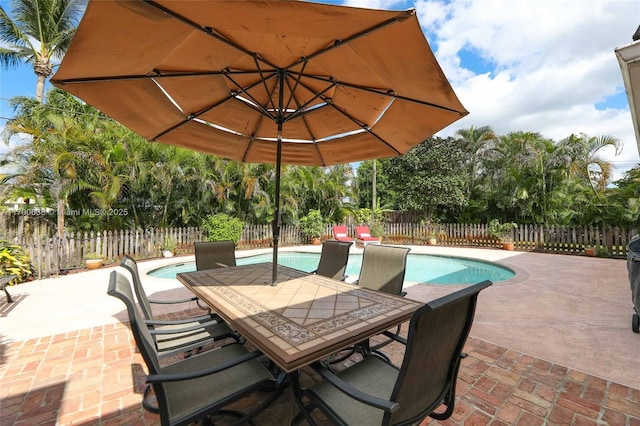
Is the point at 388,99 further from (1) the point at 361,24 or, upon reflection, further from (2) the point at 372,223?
(2) the point at 372,223

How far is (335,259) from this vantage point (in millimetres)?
3760

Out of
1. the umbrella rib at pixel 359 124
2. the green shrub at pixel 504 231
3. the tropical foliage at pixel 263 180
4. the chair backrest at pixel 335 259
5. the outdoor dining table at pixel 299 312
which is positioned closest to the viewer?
the outdoor dining table at pixel 299 312

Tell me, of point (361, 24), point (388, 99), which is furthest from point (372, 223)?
point (361, 24)

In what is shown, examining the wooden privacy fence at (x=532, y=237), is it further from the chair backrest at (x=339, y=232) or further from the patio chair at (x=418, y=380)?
the patio chair at (x=418, y=380)

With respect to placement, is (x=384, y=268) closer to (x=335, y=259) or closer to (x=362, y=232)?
(x=335, y=259)

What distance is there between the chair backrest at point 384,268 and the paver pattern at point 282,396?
637mm

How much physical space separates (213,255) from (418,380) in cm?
342

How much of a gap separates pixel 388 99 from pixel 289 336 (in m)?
2.20

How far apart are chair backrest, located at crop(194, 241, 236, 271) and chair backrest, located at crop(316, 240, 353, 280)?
137 cm

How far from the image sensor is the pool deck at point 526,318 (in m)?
2.54

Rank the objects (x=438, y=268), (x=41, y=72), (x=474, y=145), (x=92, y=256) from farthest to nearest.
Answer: (x=474, y=145) → (x=41, y=72) → (x=438, y=268) → (x=92, y=256)

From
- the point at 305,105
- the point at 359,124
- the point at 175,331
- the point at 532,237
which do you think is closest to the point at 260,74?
the point at 305,105

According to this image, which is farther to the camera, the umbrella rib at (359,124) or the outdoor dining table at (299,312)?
the umbrella rib at (359,124)

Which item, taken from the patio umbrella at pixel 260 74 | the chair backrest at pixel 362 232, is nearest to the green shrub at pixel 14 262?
the patio umbrella at pixel 260 74
